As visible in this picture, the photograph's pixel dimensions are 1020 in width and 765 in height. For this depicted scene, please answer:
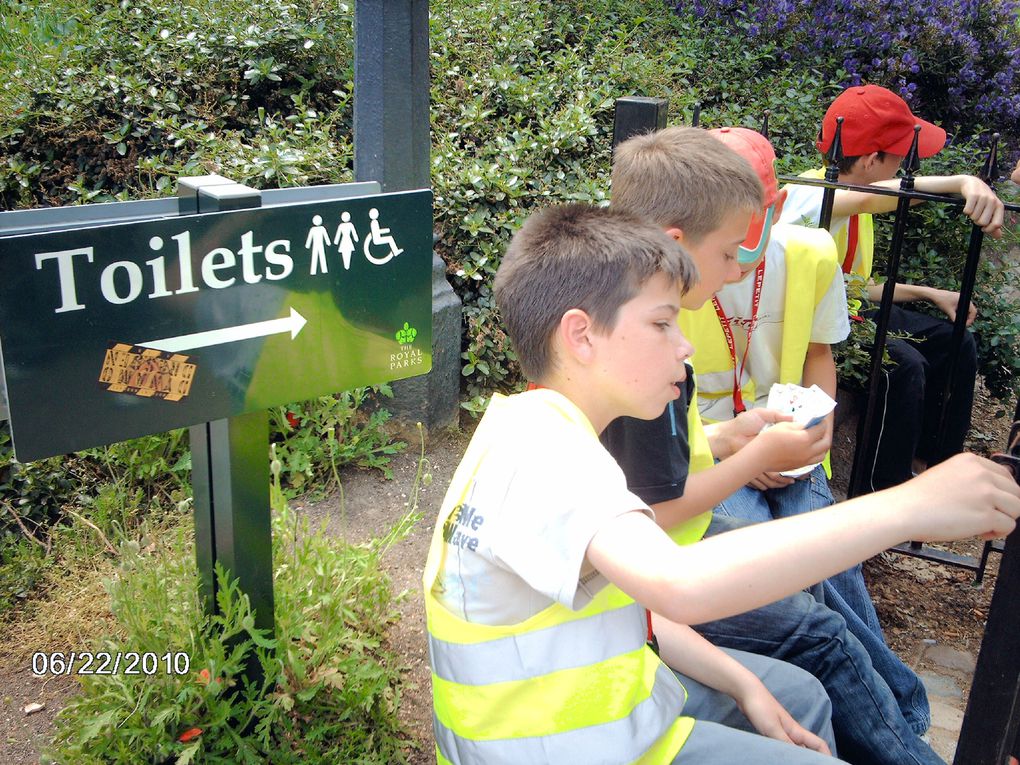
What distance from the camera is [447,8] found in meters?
5.84

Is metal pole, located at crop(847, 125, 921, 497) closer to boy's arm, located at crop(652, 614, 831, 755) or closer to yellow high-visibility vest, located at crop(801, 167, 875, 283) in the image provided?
yellow high-visibility vest, located at crop(801, 167, 875, 283)

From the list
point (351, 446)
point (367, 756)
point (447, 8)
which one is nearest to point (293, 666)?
point (367, 756)

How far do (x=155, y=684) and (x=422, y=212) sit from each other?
1.17 metres

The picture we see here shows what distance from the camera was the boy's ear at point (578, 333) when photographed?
1.71 metres

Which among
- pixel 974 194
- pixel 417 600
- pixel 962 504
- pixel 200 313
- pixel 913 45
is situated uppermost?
pixel 913 45

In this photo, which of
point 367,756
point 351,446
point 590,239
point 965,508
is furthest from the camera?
point 351,446

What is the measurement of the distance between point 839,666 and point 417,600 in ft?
3.92

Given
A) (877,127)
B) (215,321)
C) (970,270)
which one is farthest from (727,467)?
(877,127)

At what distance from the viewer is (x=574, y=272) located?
69.3 inches

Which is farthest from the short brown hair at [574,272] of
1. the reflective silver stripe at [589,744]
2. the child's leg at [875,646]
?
the child's leg at [875,646]

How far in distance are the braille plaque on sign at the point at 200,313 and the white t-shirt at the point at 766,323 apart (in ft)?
3.74

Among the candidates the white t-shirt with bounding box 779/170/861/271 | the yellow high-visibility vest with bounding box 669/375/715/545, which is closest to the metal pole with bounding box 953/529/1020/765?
the yellow high-visibility vest with bounding box 669/375/715/545

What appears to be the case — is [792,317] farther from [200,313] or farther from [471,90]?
[471,90]

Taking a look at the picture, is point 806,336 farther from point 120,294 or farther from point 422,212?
point 120,294
